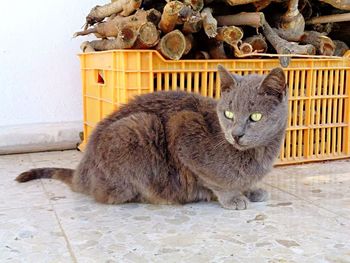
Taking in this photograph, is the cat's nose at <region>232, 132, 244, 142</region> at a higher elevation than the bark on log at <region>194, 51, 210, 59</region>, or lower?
lower

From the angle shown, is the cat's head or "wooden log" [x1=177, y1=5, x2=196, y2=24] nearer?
the cat's head

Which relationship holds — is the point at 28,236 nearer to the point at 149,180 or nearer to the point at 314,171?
the point at 149,180

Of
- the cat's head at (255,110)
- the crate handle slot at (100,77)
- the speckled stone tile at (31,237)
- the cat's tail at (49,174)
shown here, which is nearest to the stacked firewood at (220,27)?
the crate handle slot at (100,77)

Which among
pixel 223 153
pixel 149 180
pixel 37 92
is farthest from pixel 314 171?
pixel 37 92

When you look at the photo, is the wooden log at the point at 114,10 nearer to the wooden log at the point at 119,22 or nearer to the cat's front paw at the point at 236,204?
the wooden log at the point at 119,22

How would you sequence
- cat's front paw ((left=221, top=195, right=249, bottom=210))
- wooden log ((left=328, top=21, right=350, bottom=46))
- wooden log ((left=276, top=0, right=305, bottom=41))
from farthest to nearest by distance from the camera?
wooden log ((left=328, top=21, right=350, bottom=46)) < wooden log ((left=276, top=0, right=305, bottom=41)) < cat's front paw ((left=221, top=195, right=249, bottom=210))

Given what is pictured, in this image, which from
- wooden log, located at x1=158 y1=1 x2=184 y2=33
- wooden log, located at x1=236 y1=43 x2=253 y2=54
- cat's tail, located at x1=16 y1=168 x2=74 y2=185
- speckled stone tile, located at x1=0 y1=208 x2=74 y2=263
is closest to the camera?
speckled stone tile, located at x1=0 y1=208 x2=74 y2=263

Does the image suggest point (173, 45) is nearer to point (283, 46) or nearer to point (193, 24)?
point (193, 24)

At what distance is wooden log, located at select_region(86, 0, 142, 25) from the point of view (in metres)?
1.95

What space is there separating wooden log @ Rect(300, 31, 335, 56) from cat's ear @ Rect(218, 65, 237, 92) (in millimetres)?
837

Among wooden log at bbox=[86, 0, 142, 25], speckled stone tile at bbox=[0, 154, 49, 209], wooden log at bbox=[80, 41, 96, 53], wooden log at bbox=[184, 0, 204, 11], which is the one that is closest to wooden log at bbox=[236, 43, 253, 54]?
wooden log at bbox=[184, 0, 204, 11]

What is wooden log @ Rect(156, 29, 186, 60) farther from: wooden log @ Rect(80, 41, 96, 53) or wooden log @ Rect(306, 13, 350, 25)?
wooden log @ Rect(306, 13, 350, 25)

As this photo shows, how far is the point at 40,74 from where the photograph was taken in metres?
2.61

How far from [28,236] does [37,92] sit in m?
1.49
